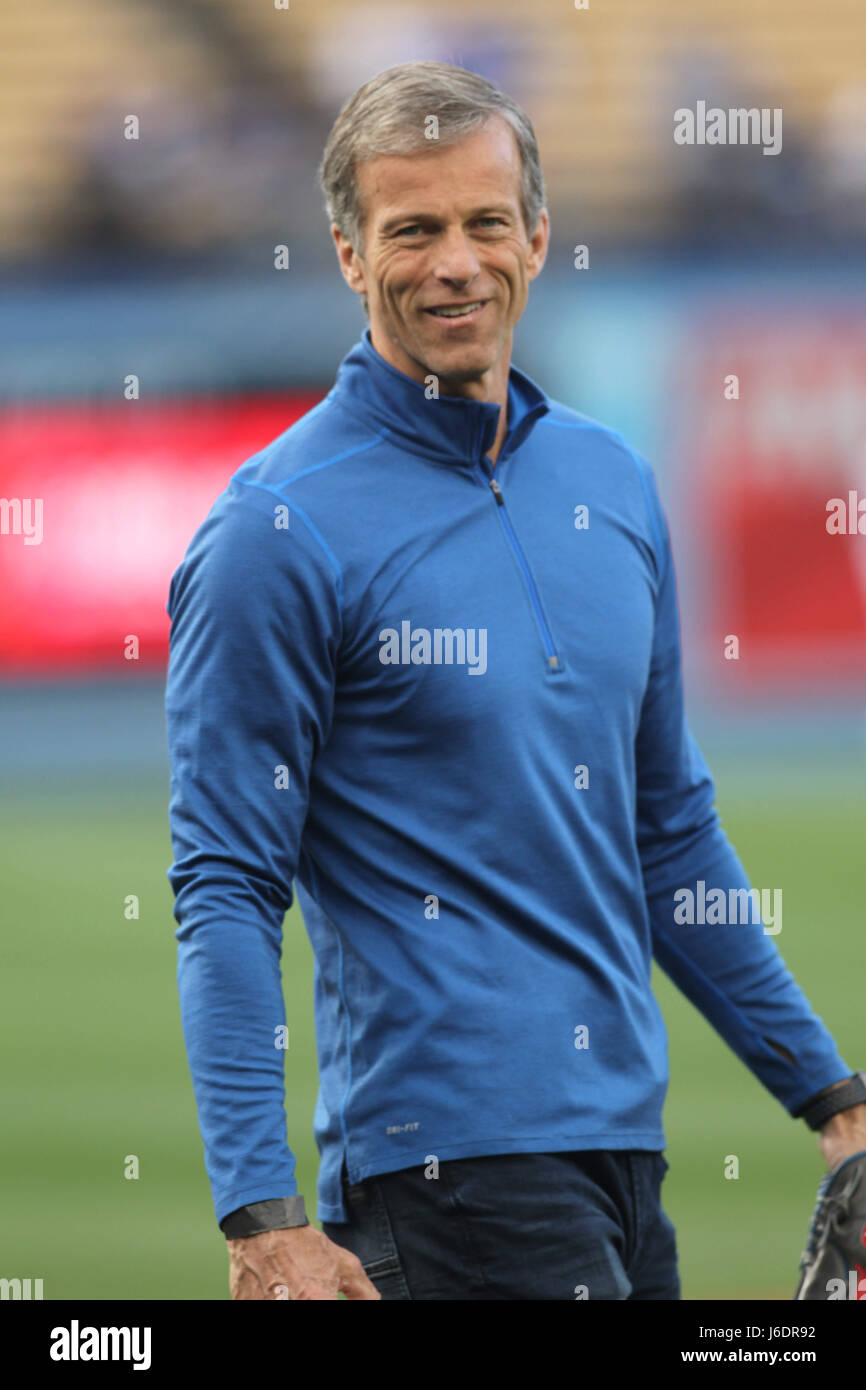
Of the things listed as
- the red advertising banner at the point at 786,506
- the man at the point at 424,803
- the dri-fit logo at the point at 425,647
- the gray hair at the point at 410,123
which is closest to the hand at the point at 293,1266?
the man at the point at 424,803

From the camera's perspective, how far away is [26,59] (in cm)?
1587

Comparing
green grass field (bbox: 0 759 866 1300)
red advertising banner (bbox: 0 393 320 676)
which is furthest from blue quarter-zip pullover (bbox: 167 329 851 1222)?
red advertising banner (bbox: 0 393 320 676)

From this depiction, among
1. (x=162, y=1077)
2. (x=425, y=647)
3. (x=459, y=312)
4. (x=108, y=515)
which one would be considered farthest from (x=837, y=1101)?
(x=108, y=515)

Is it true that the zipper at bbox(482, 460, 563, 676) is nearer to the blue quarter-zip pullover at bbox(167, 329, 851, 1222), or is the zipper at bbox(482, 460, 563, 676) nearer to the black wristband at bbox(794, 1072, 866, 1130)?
the blue quarter-zip pullover at bbox(167, 329, 851, 1222)

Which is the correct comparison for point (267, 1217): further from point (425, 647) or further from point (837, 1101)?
point (837, 1101)

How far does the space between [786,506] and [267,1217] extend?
358 inches

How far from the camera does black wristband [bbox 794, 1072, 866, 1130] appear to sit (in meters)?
2.20

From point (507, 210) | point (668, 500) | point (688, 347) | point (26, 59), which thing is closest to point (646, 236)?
point (688, 347)

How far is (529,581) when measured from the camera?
2.05m

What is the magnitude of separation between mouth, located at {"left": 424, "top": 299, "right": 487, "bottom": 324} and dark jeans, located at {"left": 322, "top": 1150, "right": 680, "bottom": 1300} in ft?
2.92

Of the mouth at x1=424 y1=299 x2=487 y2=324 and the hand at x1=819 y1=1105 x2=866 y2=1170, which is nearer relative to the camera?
the mouth at x1=424 y1=299 x2=487 y2=324
